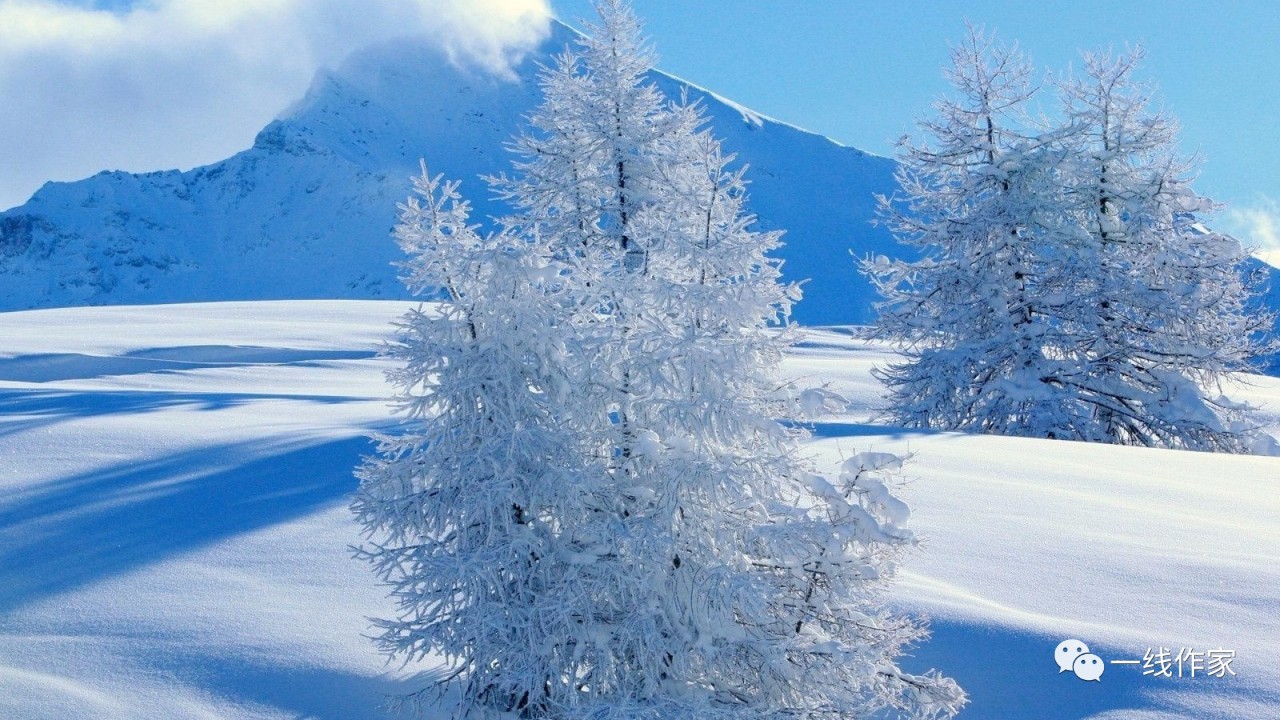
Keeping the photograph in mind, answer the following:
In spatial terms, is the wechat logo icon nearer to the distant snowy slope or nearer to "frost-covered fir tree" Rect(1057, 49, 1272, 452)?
"frost-covered fir tree" Rect(1057, 49, 1272, 452)

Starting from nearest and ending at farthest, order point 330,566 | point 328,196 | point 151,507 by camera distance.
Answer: point 330,566 < point 151,507 < point 328,196

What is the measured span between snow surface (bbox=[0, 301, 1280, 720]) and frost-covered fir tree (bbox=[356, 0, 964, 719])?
1.96ft

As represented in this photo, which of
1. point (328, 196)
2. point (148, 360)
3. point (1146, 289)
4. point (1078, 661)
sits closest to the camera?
point (1078, 661)

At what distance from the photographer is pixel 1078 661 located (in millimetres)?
4500

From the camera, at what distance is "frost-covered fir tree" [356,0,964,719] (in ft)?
12.7

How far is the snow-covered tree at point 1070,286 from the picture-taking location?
1335 cm

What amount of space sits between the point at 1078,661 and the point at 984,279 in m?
9.97

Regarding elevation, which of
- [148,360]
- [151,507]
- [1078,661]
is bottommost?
[1078,661]

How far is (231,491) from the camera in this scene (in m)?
6.73

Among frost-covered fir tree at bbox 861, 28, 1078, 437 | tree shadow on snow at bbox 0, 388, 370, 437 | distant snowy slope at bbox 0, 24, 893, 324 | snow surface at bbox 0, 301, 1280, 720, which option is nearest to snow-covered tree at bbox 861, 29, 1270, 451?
frost-covered fir tree at bbox 861, 28, 1078, 437

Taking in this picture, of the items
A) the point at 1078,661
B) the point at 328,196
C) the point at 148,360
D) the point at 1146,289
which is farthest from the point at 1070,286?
the point at 328,196

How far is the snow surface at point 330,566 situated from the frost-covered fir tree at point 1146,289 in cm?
353

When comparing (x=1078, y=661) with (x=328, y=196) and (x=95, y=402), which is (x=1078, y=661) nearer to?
(x=95, y=402)

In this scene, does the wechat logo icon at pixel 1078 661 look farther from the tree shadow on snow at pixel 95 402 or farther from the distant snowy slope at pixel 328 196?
the distant snowy slope at pixel 328 196
